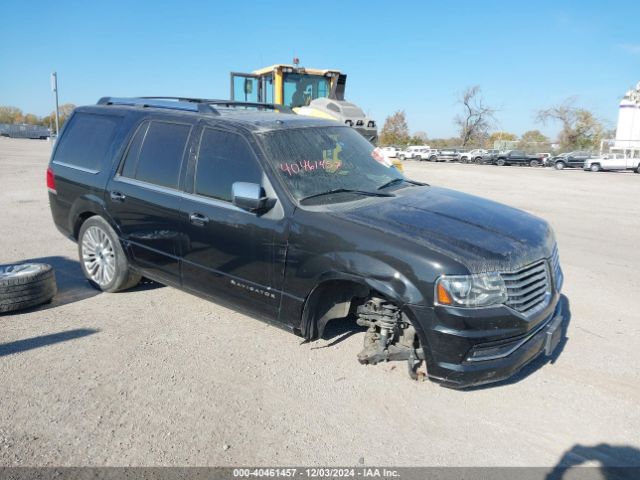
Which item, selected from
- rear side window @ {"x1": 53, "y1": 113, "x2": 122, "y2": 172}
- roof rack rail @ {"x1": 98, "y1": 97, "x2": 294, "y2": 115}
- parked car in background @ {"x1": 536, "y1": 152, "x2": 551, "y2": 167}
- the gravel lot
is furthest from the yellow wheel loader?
parked car in background @ {"x1": 536, "y1": 152, "x2": 551, "y2": 167}

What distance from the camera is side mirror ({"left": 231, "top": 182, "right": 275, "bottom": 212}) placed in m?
3.66

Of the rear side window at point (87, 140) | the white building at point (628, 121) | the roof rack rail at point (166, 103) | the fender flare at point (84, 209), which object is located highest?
the white building at point (628, 121)

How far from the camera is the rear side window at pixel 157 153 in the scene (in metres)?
4.43

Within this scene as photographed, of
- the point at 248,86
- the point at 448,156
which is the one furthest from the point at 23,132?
the point at 248,86

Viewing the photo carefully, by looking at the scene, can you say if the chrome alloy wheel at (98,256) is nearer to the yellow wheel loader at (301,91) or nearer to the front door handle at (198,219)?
the front door handle at (198,219)

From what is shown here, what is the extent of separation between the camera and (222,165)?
4.12 meters

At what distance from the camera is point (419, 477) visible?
8.75 ft

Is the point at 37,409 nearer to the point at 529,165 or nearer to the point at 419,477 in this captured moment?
the point at 419,477

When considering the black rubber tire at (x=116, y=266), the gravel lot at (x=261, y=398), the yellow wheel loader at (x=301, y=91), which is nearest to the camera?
the gravel lot at (x=261, y=398)

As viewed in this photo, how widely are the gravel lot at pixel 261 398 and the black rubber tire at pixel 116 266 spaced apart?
13 centimetres

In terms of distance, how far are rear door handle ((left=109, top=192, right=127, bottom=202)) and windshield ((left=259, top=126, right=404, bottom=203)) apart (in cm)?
163

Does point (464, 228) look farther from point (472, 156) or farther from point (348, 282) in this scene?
point (472, 156)

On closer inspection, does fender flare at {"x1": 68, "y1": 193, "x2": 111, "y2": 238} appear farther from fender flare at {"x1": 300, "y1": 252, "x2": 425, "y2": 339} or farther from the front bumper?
the front bumper

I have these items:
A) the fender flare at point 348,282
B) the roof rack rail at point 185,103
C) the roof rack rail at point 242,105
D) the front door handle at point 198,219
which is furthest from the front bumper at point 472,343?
the roof rack rail at point 242,105
